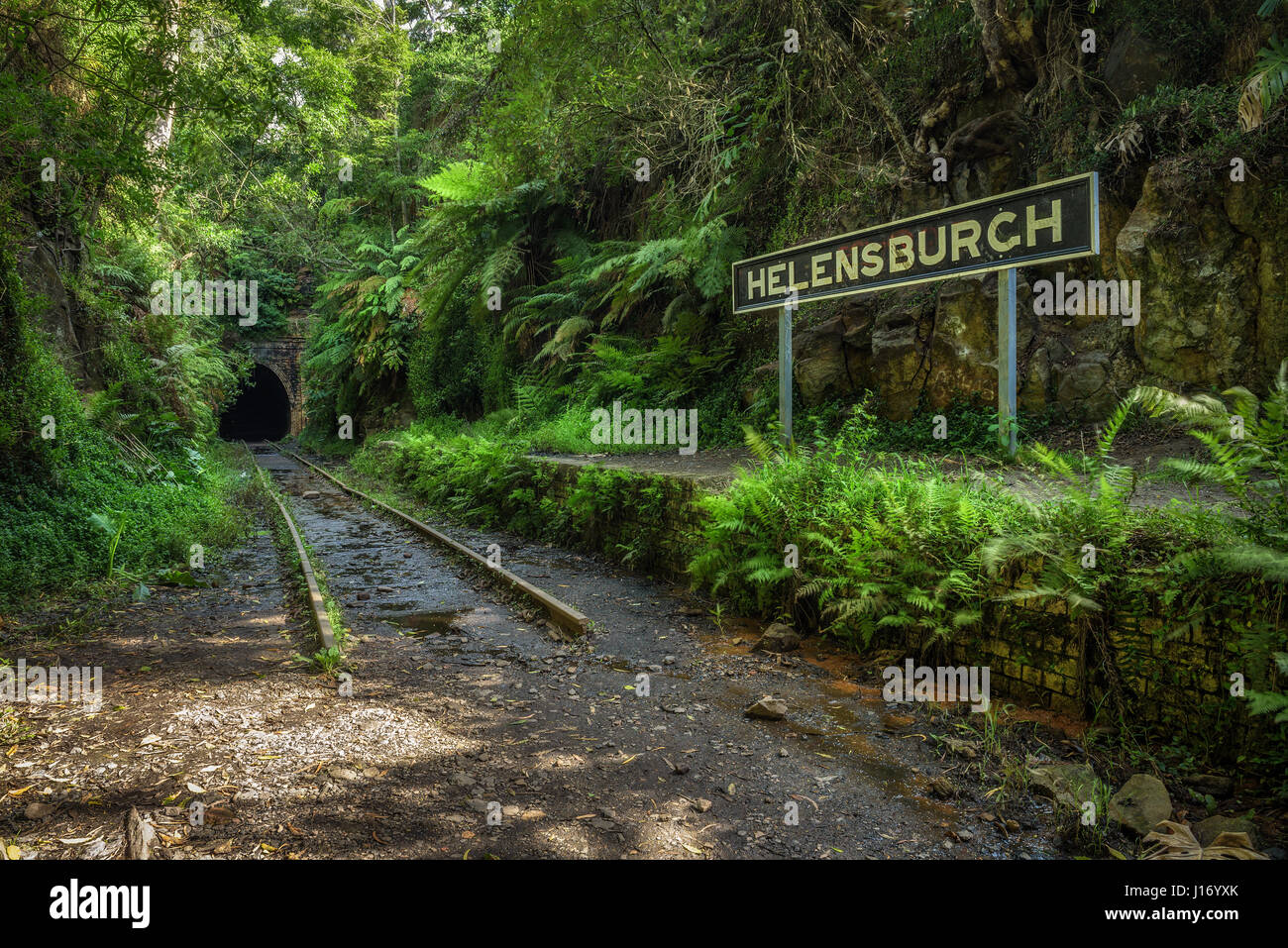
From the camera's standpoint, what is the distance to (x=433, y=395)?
20750mm

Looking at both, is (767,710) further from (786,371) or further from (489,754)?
(786,371)

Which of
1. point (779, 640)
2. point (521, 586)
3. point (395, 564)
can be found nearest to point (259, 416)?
point (395, 564)

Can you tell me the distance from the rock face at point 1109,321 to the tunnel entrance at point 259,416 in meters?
35.0

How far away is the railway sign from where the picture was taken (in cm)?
541

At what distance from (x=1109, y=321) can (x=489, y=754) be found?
7.22 meters

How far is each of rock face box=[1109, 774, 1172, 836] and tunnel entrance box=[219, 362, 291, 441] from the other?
39543 millimetres

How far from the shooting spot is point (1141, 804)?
2.94m

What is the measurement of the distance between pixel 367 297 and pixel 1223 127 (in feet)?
66.4

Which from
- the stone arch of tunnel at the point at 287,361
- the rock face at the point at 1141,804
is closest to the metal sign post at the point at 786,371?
the rock face at the point at 1141,804

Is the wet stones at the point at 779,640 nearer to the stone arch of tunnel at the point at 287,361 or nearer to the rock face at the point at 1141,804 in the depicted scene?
the rock face at the point at 1141,804

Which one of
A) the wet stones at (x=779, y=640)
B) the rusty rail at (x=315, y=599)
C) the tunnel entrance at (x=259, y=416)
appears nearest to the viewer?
the wet stones at (x=779, y=640)

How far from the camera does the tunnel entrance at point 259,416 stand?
37625 mm

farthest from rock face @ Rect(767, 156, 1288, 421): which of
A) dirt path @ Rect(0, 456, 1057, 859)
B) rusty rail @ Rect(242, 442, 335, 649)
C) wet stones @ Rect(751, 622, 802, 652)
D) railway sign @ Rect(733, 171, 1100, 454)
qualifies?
rusty rail @ Rect(242, 442, 335, 649)

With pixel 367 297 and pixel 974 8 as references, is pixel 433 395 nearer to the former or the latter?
pixel 367 297
